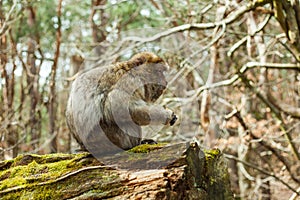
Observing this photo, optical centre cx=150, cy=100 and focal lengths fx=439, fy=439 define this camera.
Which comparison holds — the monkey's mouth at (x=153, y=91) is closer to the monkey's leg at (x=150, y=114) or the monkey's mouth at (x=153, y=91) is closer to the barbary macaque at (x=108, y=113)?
the barbary macaque at (x=108, y=113)

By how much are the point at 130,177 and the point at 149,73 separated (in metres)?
1.36

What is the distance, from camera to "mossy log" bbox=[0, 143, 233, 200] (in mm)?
3080

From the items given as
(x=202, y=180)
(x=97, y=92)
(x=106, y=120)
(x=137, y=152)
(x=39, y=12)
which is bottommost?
(x=202, y=180)

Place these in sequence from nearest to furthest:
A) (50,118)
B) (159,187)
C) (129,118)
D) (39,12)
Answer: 1. (159,187)
2. (129,118)
3. (50,118)
4. (39,12)

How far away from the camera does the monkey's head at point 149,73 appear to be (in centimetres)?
414

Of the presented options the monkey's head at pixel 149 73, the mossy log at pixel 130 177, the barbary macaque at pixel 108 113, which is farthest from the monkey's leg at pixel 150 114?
the monkey's head at pixel 149 73

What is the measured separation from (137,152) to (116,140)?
12.2 inches

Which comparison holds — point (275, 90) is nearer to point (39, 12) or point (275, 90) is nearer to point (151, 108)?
point (39, 12)

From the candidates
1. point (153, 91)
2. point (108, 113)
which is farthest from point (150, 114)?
point (153, 91)

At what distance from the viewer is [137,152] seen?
3.44 meters

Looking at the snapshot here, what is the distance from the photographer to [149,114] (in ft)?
12.1

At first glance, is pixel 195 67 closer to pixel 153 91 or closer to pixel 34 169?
pixel 153 91

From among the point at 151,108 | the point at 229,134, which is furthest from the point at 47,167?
the point at 229,134

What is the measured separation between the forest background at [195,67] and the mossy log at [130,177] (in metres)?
0.74
